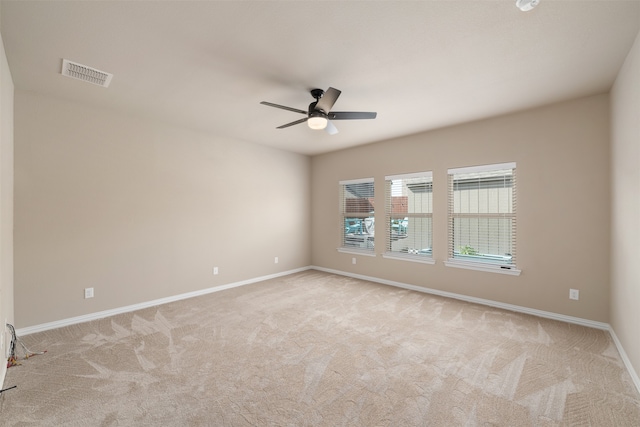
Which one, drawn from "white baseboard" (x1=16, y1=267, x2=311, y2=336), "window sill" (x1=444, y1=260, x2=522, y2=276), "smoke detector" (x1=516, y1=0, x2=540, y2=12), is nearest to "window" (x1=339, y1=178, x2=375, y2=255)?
"window sill" (x1=444, y1=260, x2=522, y2=276)

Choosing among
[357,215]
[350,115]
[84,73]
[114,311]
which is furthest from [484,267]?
[84,73]

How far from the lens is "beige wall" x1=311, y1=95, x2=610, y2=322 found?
10.7 feet

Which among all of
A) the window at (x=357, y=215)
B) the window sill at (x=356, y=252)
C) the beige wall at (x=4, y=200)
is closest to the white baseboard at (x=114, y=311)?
the beige wall at (x=4, y=200)

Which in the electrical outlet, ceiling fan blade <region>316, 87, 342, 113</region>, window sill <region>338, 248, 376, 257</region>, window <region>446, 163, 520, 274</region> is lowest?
the electrical outlet

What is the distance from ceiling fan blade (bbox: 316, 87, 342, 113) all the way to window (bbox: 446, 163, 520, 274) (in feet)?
8.43

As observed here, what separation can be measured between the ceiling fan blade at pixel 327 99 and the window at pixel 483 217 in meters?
2.57

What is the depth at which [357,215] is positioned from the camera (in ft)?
19.3

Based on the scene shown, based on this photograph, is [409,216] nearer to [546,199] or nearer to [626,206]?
[546,199]

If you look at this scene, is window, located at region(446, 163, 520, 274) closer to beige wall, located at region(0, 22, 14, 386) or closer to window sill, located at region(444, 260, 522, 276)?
window sill, located at region(444, 260, 522, 276)

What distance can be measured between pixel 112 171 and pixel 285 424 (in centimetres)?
374

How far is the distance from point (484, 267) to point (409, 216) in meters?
1.44

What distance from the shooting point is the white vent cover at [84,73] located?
2583 mm

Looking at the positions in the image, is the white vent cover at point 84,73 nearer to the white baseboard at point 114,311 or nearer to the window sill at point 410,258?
the white baseboard at point 114,311

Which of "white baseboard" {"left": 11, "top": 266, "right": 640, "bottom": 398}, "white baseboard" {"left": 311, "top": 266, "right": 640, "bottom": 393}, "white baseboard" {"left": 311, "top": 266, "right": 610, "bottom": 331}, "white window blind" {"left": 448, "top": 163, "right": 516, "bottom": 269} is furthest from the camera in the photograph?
"white window blind" {"left": 448, "top": 163, "right": 516, "bottom": 269}
